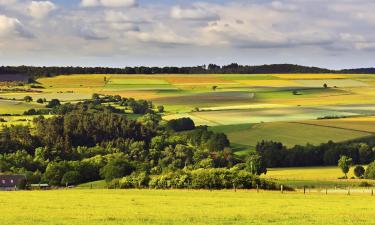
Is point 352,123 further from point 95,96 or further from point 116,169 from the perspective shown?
point 95,96

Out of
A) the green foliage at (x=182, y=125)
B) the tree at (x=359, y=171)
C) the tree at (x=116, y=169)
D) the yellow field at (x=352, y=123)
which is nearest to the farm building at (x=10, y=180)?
the tree at (x=116, y=169)

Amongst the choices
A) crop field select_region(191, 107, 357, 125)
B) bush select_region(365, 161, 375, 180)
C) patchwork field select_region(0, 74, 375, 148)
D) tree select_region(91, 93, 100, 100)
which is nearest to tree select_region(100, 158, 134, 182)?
patchwork field select_region(0, 74, 375, 148)

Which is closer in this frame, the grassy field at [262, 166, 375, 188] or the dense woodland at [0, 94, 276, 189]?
the grassy field at [262, 166, 375, 188]

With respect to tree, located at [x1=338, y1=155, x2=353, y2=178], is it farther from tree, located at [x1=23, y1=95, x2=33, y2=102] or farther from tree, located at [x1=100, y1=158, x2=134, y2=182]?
tree, located at [x1=23, y1=95, x2=33, y2=102]

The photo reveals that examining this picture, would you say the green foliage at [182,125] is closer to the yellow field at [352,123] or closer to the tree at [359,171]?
the yellow field at [352,123]

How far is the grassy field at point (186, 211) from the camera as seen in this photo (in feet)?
99.0

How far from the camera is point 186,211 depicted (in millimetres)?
35312

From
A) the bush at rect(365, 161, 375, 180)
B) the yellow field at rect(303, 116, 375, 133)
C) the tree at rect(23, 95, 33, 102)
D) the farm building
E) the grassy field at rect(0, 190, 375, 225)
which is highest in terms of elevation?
the grassy field at rect(0, 190, 375, 225)

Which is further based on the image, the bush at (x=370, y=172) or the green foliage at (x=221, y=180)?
the bush at (x=370, y=172)

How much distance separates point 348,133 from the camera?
11312 centimetres

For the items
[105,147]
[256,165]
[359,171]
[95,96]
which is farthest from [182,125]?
[359,171]

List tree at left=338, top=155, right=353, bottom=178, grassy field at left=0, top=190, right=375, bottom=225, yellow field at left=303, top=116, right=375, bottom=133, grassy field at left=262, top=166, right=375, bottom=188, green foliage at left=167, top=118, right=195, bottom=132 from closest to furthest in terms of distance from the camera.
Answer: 1. grassy field at left=0, top=190, right=375, bottom=225
2. grassy field at left=262, top=166, right=375, bottom=188
3. tree at left=338, top=155, right=353, bottom=178
4. yellow field at left=303, top=116, right=375, bottom=133
5. green foliage at left=167, top=118, right=195, bottom=132

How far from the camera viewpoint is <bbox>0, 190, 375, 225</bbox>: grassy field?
99.0 feet


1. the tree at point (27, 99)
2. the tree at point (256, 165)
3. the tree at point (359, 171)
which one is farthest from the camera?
the tree at point (27, 99)
